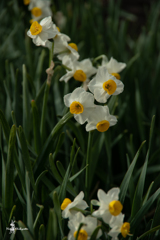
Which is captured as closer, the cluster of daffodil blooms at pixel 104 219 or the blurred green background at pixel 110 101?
the cluster of daffodil blooms at pixel 104 219

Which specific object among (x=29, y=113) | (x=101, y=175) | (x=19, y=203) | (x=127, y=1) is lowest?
(x=101, y=175)

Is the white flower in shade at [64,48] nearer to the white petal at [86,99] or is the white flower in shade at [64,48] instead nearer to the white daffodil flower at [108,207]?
the white petal at [86,99]

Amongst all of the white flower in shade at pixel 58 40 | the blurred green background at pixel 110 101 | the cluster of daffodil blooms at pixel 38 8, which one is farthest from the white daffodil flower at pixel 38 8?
the white flower in shade at pixel 58 40

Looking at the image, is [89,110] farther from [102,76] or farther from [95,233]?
[95,233]

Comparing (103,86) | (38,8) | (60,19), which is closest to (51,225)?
(103,86)

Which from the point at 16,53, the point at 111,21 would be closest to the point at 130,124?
the point at 16,53

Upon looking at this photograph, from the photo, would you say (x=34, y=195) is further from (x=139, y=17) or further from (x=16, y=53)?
(x=139, y=17)

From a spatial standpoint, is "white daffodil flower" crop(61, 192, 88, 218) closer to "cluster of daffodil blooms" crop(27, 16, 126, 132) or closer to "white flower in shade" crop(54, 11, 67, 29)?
"cluster of daffodil blooms" crop(27, 16, 126, 132)
